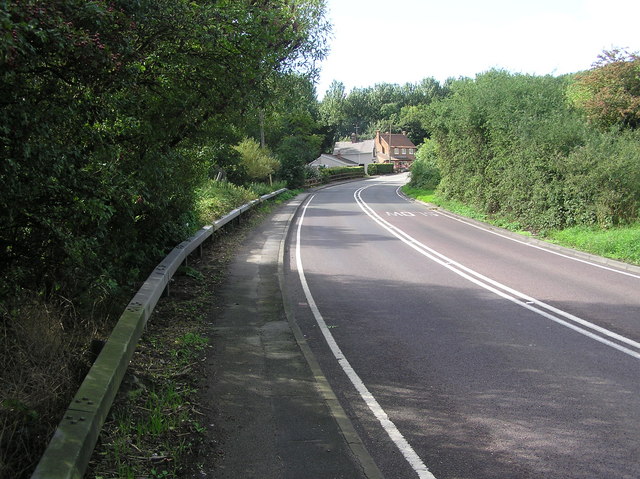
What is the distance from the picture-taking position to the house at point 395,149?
359 feet

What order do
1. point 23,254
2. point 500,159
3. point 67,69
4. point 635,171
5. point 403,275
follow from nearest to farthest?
1. point 67,69
2. point 23,254
3. point 403,275
4. point 635,171
5. point 500,159

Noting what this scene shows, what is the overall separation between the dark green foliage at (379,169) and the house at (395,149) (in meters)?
13.6

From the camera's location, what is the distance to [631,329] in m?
7.42

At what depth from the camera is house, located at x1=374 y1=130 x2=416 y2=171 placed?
359 ft

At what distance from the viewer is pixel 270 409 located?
15.8ft

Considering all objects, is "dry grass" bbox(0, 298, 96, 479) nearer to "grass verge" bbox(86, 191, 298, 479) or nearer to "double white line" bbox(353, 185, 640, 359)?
"grass verge" bbox(86, 191, 298, 479)

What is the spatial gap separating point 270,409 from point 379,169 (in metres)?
88.4

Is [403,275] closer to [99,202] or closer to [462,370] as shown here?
[462,370]

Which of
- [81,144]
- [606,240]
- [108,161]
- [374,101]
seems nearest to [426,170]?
[606,240]

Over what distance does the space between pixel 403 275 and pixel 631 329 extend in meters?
4.98

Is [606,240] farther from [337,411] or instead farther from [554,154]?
[337,411]

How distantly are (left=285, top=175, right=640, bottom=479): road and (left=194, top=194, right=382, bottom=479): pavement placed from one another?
0.81 feet

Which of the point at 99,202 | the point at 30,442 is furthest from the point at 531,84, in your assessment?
the point at 30,442

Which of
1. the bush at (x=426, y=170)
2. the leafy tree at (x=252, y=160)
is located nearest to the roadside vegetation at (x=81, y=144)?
the leafy tree at (x=252, y=160)
